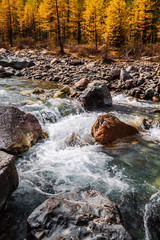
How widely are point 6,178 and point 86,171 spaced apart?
2142mm

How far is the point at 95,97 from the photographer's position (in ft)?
28.3

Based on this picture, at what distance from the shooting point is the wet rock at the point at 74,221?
1.98 metres

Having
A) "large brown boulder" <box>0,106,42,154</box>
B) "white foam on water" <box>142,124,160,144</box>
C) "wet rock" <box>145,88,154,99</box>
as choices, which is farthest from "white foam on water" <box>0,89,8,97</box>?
"wet rock" <box>145,88,154,99</box>

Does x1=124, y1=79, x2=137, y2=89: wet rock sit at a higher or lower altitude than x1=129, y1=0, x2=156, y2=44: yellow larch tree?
lower

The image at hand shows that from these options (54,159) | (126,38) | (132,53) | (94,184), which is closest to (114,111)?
(54,159)

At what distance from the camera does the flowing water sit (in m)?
3.01

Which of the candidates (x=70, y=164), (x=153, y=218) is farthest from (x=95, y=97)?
(x=153, y=218)

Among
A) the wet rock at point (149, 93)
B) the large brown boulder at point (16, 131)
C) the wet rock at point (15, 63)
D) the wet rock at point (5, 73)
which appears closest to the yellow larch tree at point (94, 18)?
the wet rock at point (15, 63)

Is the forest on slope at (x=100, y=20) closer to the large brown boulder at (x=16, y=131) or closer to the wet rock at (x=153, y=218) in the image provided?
the large brown boulder at (x=16, y=131)

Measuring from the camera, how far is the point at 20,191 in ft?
11.8

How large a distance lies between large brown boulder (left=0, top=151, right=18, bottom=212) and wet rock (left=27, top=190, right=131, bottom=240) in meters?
0.64

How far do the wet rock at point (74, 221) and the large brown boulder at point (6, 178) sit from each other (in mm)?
642

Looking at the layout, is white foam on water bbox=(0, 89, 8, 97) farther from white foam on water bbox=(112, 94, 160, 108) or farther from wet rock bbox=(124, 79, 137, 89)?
wet rock bbox=(124, 79, 137, 89)

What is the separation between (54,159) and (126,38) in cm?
2502
